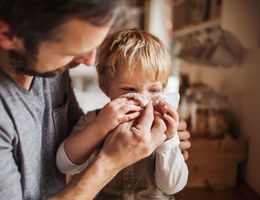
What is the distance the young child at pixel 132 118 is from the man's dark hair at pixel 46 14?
1.01ft

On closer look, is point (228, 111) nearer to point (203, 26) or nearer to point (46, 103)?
point (203, 26)

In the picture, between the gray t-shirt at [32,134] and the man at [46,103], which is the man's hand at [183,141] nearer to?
the man at [46,103]

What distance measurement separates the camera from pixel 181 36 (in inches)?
118

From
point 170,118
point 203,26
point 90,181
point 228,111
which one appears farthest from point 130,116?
point 203,26

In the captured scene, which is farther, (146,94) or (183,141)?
(183,141)

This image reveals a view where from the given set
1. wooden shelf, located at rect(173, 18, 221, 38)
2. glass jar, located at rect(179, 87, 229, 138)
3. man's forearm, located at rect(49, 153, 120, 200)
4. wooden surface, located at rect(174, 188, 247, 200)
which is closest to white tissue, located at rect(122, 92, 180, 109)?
man's forearm, located at rect(49, 153, 120, 200)

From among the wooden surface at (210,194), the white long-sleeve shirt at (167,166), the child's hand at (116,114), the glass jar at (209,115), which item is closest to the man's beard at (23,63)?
the child's hand at (116,114)

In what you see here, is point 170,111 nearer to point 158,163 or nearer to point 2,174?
point 158,163

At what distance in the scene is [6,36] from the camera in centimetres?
64

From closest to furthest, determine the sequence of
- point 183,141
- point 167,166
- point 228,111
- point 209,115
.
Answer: point 167,166 → point 183,141 → point 209,115 → point 228,111

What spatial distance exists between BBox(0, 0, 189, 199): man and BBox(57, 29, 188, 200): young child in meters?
0.06

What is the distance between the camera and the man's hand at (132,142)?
75 cm

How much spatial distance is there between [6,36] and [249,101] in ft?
4.73

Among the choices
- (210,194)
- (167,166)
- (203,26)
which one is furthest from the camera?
(203,26)
